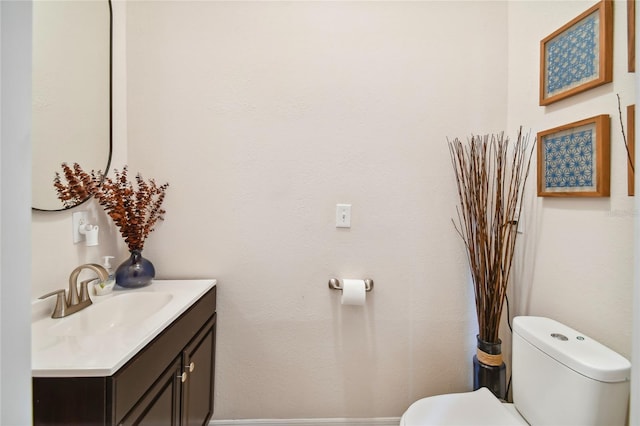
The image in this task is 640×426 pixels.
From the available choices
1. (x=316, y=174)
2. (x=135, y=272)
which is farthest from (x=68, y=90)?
(x=316, y=174)

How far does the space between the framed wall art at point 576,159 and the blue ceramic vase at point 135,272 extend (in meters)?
1.72

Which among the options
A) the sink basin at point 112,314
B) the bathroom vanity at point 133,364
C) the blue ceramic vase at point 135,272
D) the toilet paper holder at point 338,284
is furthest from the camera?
the toilet paper holder at point 338,284

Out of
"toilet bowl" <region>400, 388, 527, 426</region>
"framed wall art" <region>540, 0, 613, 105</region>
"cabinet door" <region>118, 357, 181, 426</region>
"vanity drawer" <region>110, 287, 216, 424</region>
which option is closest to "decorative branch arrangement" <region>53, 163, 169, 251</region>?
"vanity drawer" <region>110, 287, 216, 424</region>

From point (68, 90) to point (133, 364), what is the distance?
3.33ft

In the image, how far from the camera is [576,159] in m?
1.00

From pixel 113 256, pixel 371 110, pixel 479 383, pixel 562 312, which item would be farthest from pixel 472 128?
pixel 113 256

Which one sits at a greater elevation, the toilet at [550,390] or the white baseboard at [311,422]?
the toilet at [550,390]

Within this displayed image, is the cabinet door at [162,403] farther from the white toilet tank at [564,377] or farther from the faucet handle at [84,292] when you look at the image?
the white toilet tank at [564,377]

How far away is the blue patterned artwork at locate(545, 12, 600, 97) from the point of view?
37.4 inches

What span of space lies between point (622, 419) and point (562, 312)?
0.36 metres

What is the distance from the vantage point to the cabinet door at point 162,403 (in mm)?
744

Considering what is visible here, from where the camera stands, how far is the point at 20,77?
0.29m

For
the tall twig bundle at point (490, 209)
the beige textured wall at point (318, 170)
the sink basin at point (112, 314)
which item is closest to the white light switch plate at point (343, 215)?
the beige textured wall at point (318, 170)

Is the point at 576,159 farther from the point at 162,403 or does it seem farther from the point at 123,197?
the point at 123,197
